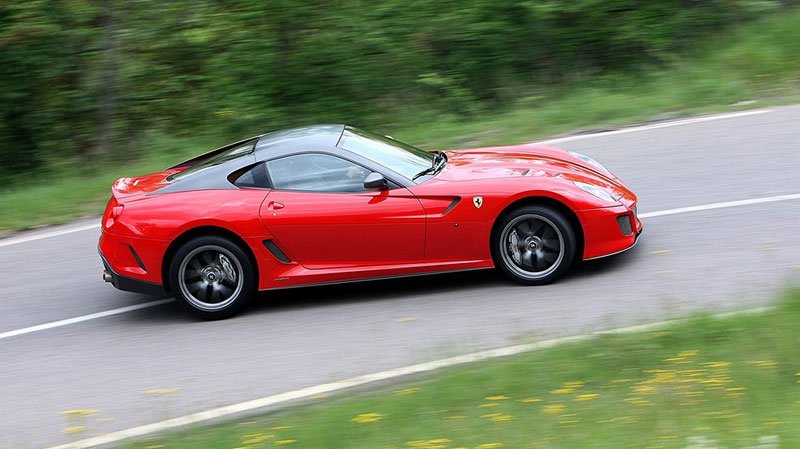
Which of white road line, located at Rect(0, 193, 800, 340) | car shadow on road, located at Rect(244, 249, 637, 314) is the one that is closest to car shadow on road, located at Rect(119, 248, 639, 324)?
car shadow on road, located at Rect(244, 249, 637, 314)

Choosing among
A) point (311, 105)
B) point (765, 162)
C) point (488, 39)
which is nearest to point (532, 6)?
point (488, 39)

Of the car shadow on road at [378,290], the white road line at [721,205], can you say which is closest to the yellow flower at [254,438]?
the car shadow on road at [378,290]

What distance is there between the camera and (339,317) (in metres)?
7.49

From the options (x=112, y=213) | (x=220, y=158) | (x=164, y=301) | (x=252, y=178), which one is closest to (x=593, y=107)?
(x=220, y=158)

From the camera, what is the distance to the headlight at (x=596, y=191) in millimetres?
7508

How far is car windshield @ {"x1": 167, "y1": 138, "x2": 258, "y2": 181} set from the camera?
8094 millimetres

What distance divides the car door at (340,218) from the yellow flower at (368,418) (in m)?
2.22

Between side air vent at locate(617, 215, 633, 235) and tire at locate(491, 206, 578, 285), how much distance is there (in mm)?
372

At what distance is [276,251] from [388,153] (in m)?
1.26

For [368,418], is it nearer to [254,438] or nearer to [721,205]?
[254,438]

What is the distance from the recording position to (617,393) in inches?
209

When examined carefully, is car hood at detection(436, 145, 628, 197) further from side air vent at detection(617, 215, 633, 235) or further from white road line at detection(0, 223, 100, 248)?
white road line at detection(0, 223, 100, 248)

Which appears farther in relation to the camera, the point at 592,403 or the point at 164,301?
the point at 164,301

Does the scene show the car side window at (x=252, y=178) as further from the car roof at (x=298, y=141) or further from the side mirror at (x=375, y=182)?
the side mirror at (x=375, y=182)
